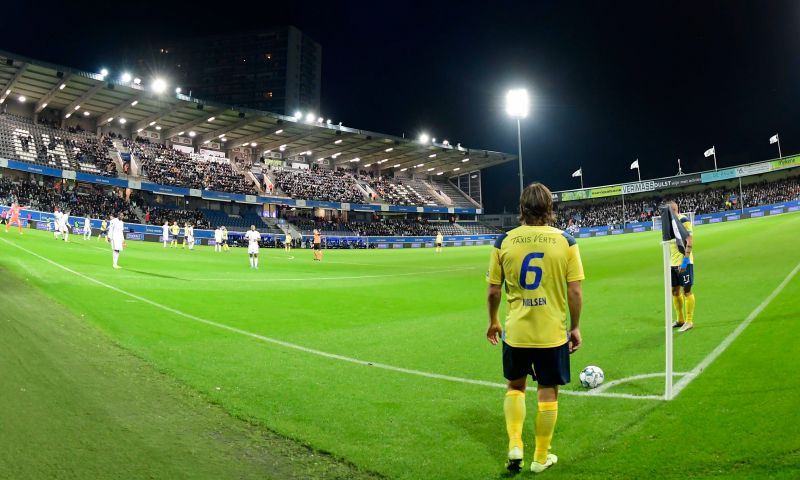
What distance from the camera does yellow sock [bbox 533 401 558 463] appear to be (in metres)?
3.67

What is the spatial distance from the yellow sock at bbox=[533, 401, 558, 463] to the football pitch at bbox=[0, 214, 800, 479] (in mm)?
139

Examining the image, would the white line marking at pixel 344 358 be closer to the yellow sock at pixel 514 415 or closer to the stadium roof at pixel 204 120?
the yellow sock at pixel 514 415

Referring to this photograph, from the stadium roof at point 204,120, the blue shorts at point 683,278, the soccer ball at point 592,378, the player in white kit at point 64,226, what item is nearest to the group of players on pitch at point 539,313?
the soccer ball at point 592,378

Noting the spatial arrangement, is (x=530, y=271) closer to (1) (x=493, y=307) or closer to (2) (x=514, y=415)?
(1) (x=493, y=307)

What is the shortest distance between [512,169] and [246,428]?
95119 mm

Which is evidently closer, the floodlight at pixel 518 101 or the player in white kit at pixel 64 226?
the floodlight at pixel 518 101

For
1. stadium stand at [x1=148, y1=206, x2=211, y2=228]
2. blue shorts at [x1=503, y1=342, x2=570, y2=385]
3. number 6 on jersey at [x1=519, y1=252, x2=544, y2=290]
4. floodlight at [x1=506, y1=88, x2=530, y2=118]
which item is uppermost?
floodlight at [x1=506, y1=88, x2=530, y2=118]

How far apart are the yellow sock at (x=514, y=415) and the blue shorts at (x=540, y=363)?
162 mm

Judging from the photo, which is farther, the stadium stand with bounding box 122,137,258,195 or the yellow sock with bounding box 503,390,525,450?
the stadium stand with bounding box 122,137,258,195

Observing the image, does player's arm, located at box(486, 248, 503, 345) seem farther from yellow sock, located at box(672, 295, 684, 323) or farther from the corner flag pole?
yellow sock, located at box(672, 295, 684, 323)

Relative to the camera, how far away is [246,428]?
4.62 m

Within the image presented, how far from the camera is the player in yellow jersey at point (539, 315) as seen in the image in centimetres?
372

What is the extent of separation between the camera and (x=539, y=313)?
3764 mm

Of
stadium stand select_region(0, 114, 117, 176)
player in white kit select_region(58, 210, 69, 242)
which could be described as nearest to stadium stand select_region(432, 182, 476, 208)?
stadium stand select_region(0, 114, 117, 176)
